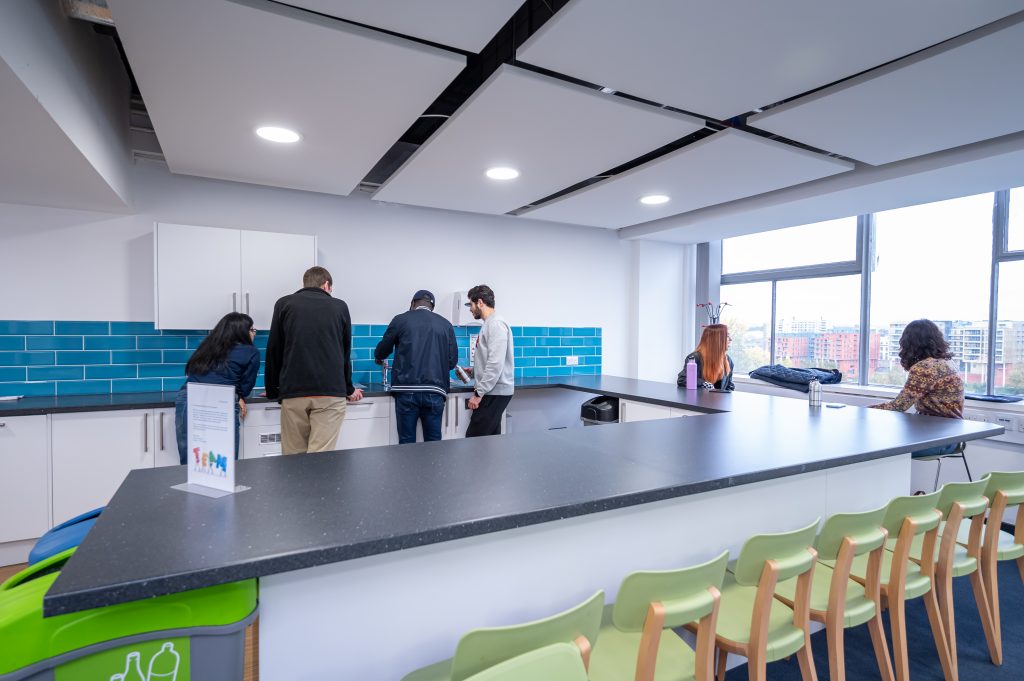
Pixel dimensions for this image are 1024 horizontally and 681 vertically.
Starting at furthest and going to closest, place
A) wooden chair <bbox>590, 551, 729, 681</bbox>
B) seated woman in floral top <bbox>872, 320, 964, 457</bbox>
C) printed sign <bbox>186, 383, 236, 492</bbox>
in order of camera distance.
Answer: seated woman in floral top <bbox>872, 320, 964, 457</bbox>
printed sign <bbox>186, 383, 236, 492</bbox>
wooden chair <bbox>590, 551, 729, 681</bbox>

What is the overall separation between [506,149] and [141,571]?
7.65 ft

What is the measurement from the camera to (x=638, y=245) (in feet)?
16.7

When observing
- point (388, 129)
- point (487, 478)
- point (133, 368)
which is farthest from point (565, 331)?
point (487, 478)

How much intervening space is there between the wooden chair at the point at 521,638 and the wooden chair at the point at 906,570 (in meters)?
1.10

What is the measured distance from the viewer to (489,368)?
3.54 meters

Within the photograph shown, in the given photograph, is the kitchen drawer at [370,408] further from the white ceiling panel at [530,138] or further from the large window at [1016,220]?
the large window at [1016,220]

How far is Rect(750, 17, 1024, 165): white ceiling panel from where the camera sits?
5.61 feet

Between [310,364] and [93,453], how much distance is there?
1.23 m

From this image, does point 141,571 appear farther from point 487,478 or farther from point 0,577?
point 0,577

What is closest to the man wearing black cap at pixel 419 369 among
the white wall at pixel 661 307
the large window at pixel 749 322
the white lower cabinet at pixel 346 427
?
the white lower cabinet at pixel 346 427

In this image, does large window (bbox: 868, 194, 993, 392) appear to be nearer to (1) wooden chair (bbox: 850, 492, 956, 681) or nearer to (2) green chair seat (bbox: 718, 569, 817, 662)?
(1) wooden chair (bbox: 850, 492, 956, 681)

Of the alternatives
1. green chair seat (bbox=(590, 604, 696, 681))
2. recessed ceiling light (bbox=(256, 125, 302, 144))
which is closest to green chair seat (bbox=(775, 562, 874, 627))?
green chair seat (bbox=(590, 604, 696, 681))

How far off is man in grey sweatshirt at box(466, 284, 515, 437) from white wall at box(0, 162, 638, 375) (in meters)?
0.76

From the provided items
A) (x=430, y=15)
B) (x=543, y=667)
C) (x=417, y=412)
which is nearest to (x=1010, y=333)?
(x=417, y=412)
